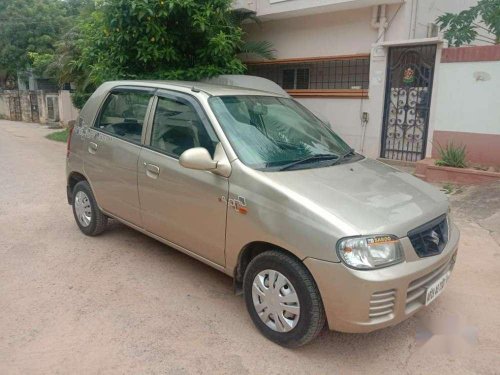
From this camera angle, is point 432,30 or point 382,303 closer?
point 382,303

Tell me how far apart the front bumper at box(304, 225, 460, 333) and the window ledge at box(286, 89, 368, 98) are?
6.73 meters

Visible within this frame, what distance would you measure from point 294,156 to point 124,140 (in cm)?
176

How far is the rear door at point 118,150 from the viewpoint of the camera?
416 cm

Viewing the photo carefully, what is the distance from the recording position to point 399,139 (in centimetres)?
874

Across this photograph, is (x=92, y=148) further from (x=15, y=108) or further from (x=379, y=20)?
(x=15, y=108)

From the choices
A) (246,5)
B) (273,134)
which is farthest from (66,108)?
(273,134)

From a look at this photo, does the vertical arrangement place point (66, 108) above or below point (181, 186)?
below

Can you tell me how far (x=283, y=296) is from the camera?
2938mm

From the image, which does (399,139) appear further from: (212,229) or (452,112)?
(212,229)

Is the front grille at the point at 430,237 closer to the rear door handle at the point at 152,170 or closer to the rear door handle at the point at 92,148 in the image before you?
the rear door handle at the point at 152,170

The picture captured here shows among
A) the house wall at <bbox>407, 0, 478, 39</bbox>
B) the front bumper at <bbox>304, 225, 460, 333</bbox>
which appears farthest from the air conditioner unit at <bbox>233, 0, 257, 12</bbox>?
the front bumper at <bbox>304, 225, 460, 333</bbox>

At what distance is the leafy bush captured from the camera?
23.7 feet

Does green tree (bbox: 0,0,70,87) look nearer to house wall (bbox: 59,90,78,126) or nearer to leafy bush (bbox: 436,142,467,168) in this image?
house wall (bbox: 59,90,78,126)

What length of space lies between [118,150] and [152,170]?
627mm
